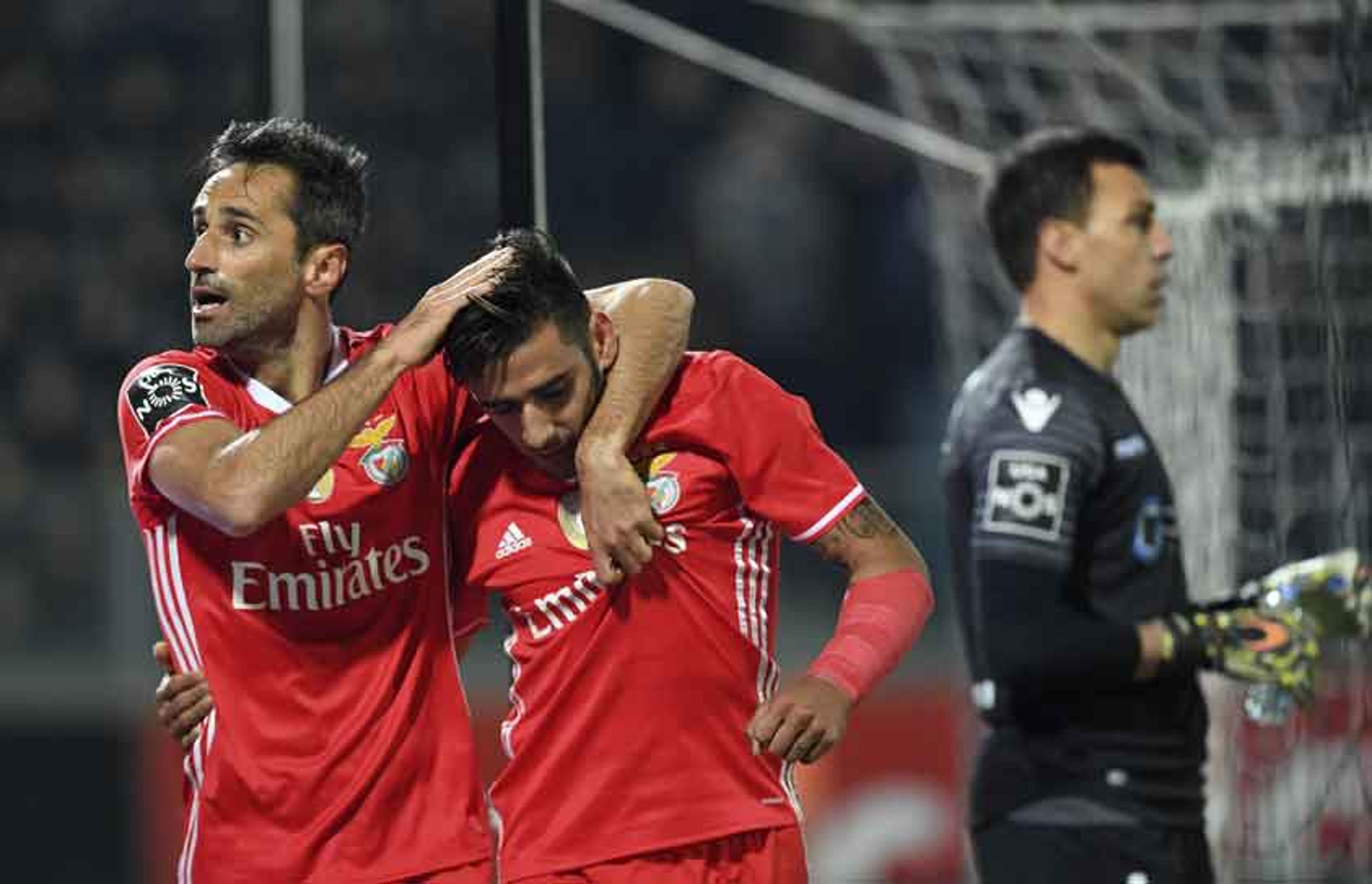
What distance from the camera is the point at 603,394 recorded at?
10.2 ft

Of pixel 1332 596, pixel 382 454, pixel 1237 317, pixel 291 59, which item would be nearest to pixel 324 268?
pixel 382 454

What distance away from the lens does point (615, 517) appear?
2984 millimetres

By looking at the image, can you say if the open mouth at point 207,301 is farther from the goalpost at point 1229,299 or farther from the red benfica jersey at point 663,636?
the goalpost at point 1229,299

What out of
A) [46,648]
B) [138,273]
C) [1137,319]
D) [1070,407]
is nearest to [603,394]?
[1070,407]

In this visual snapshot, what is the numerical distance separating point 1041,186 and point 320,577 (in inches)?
69.5

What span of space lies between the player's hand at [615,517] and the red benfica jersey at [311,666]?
289 millimetres

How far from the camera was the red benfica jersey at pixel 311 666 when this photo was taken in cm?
309

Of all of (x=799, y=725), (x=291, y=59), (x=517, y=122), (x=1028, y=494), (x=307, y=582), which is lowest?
(x=799, y=725)

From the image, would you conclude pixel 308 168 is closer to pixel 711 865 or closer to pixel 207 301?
pixel 207 301

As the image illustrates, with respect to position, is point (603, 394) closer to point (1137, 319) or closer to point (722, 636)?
point (722, 636)

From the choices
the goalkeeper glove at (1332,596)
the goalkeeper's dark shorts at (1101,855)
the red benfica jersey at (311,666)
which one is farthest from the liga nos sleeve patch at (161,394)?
the goalkeeper glove at (1332,596)

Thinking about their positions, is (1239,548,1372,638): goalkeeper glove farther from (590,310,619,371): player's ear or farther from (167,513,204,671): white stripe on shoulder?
(167,513,204,671): white stripe on shoulder

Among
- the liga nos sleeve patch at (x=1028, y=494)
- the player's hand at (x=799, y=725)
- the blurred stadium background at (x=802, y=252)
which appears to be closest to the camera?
the player's hand at (x=799, y=725)

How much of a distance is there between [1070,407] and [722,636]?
1.04 meters
